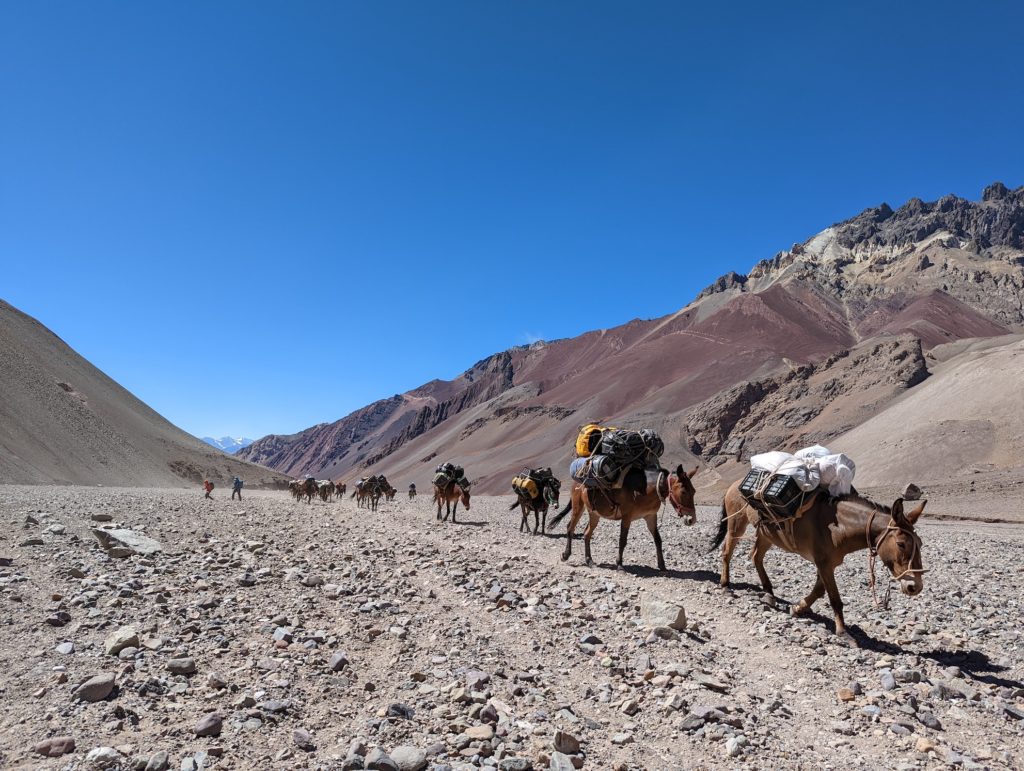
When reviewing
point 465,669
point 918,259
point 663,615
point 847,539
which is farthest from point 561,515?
point 918,259

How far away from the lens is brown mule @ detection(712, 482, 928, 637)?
23.8 ft

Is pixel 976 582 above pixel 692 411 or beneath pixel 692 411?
beneath

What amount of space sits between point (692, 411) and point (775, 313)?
6532 centimetres

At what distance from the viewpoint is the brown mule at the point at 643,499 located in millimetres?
11703

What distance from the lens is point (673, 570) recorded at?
41.2 feet

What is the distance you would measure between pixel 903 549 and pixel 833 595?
50.2 inches

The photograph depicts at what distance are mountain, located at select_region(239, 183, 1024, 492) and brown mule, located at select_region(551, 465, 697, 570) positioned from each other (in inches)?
1513

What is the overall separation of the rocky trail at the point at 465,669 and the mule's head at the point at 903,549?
0.93 m

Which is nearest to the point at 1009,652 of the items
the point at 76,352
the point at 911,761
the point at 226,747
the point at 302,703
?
the point at 911,761

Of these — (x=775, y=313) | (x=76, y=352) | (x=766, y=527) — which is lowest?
(x=766, y=527)

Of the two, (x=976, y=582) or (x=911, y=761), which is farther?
(x=976, y=582)

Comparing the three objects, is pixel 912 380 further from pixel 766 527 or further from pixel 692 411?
pixel 766 527

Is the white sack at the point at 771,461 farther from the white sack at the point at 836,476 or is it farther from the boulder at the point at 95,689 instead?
the boulder at the point at 95,689

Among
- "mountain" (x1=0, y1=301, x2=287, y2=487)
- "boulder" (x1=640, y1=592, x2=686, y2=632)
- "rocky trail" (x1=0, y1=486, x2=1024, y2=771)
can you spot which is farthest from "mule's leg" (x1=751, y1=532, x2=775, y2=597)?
"mountain" (x1=0, y1=301, x2=287, y2=487)
